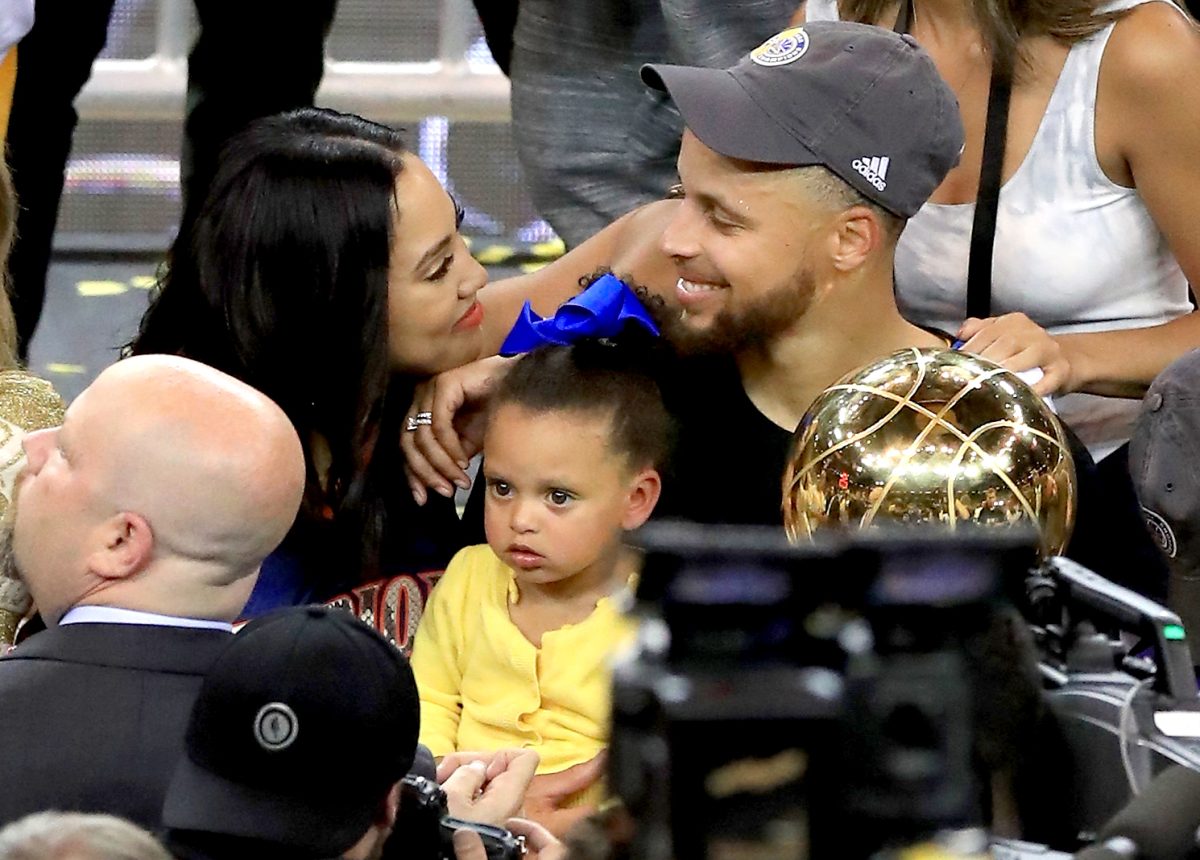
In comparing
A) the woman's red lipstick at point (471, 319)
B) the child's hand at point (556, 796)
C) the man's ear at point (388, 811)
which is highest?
the man's ear at point (388, 811)

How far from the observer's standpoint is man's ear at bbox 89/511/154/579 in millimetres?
1732

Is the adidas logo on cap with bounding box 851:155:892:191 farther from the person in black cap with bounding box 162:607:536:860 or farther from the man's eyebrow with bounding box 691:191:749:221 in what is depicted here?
the person in black cap with bounding box 162:607:536:860

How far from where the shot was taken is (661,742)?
3.42 feet

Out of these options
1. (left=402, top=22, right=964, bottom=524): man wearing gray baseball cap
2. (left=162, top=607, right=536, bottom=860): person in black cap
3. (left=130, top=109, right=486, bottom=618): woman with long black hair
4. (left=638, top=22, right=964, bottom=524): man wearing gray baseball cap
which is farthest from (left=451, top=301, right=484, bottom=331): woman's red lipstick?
(left=162, top=607, right=536, bottom=860): person in black cap

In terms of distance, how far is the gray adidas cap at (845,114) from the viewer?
2.28 metres

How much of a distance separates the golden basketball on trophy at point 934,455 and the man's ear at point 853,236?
56 cm

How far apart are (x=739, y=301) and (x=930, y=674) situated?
126 centimetres

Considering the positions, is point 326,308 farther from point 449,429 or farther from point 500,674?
point 500,674

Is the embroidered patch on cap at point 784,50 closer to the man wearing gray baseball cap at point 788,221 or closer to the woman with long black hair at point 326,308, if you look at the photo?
the man wearing gray baseball cap at point 788,221

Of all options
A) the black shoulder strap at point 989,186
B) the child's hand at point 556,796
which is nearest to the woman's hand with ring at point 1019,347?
the black shoulder strap at point 989,186

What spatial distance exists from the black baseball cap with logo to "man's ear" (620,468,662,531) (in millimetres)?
871

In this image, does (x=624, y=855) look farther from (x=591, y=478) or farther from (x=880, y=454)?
(x=591, y=478)

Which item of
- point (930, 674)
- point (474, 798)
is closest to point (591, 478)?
point (474, 798)

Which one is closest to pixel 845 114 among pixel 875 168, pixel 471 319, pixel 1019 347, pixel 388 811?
pixel 875 168
